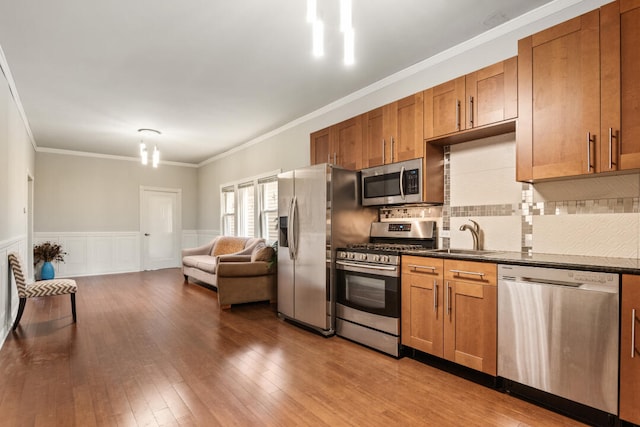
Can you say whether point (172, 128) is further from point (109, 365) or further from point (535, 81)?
point (535, 81)

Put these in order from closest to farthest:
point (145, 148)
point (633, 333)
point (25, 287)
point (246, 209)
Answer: point (633, 333), point (25, 287), point (145, 148), point (246, 209)

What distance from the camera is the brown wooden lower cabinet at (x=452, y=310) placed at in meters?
2.40

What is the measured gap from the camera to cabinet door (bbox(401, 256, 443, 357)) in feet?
8.82

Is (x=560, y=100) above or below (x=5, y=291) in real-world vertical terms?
above

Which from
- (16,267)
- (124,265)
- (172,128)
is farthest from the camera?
(124,265)

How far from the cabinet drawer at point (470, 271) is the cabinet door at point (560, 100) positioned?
2.32 feet

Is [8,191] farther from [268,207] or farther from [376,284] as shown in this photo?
[376,284]

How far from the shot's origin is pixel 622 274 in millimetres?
1847

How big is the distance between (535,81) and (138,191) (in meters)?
8.07

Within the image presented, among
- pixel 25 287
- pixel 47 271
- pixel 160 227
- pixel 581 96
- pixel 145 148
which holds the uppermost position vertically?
pixel 145 148

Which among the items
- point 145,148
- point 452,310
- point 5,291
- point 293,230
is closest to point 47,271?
point 145,148

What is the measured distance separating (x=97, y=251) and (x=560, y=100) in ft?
27.7

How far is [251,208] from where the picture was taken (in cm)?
673

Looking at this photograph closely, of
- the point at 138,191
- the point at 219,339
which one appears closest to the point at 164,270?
the point at 138,191
